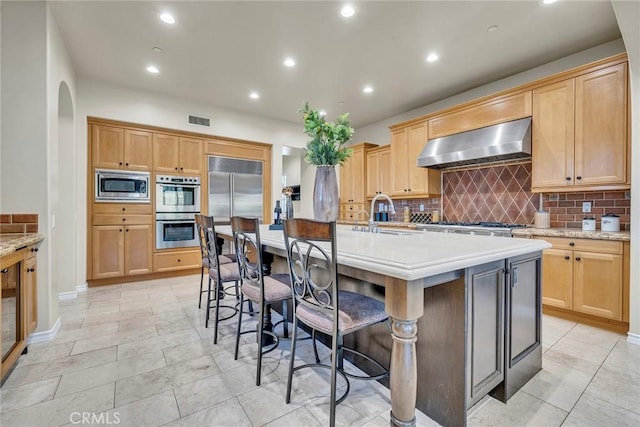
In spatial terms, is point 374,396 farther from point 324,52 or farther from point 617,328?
point 324,52

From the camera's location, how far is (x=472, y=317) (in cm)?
136

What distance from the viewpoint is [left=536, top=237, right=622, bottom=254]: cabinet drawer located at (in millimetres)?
2456

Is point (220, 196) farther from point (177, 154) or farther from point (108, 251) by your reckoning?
point (108, 251)

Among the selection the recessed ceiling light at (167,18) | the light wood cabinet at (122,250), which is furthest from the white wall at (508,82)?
the light wood cabinet at (122,250)

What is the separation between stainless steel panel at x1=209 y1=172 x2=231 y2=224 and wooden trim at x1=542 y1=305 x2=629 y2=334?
178 inches

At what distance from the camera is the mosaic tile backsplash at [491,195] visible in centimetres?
358

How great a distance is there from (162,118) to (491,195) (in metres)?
4.86

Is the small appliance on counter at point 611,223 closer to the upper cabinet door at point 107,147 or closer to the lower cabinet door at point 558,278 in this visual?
the lower cabinet door at point 558,278

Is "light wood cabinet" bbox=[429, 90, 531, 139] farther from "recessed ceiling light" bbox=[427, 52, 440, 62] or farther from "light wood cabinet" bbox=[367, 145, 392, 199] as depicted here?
"light wood cabinet" bbox=[367, 145, 392, 199]

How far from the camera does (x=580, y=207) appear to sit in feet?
10.2

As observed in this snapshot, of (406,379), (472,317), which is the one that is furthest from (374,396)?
(472,317)

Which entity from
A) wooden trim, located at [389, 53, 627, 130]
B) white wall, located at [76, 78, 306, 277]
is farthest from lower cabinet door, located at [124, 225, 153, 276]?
wooden trim, located at [389, 53, 627, 130]

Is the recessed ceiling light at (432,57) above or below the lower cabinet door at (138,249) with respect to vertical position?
above

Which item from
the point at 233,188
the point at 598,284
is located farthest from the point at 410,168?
the point at 233,188
